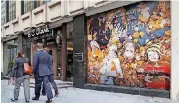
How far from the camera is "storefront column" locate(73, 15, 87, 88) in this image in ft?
46.8

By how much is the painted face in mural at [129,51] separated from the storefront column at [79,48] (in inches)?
110

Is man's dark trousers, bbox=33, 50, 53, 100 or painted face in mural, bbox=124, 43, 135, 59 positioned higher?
painted face in mural, bbox=124, 43, 135, 59

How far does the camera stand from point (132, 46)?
11594 millimetres

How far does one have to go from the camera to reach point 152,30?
10.7 metres

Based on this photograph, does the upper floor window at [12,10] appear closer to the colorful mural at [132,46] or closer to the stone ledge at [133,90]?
the colorful mural at [132,46]

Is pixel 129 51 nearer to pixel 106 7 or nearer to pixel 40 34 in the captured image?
pixel 106 7

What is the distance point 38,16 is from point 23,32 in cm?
315

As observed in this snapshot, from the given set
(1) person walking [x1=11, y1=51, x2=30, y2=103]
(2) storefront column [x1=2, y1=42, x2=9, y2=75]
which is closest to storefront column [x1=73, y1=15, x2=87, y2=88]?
(1) person walking [x1=11, y1=51, x2=30, y2=103]

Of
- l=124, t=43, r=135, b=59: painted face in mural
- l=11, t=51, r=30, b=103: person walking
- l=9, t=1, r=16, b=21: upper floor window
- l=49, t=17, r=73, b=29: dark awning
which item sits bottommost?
l=11, t=51, r=30, b=103: person walking

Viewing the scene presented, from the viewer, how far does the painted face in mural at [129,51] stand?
1160 centimetres

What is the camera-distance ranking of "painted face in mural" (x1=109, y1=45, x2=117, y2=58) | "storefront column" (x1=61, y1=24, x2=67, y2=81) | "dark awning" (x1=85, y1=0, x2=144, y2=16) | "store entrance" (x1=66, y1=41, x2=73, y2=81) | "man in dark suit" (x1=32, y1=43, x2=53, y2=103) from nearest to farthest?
"man in dark suit" (x1=32, y1=43, x2=53, y2=103) < "dark awning" (x1=85, y1=0, x2=144, y2=16) < "painted face in mural" (x1=109, y1=45, x2=117, y2=58) < "store entrance" (x1=66, y1=41, x2=73, y2=81) < "storefront column" (x1=61, y1=24, x2=67, y2=81)

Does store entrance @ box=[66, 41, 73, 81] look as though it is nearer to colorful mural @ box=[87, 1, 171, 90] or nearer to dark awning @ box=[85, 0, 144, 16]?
colorful mural @ box=[87, 1, 171, 90]
